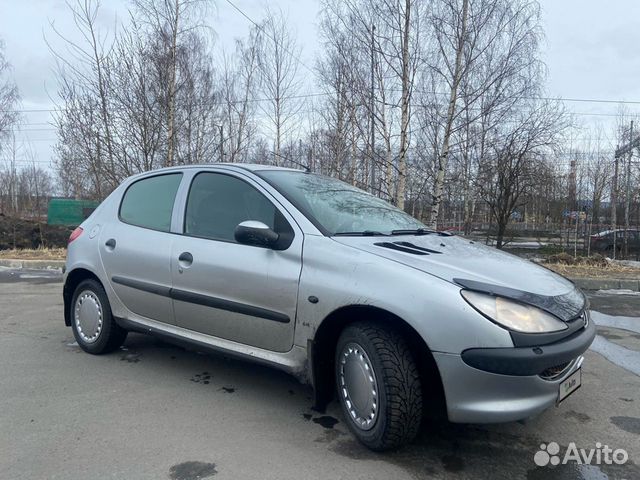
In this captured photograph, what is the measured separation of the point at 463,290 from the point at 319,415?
1.35 meters

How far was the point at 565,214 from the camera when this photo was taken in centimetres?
1906

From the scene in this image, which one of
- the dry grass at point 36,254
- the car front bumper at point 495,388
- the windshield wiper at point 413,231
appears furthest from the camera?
the dry grass at point 36,254

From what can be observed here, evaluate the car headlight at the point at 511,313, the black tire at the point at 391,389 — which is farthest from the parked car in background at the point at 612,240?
the black tire at the point at 391,389

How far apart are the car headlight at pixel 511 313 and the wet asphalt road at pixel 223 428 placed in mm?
762

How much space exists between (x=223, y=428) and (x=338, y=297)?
110 cm

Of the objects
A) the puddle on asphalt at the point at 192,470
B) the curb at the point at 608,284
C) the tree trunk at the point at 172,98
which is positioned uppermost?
the tree trunk at the point at 172,98

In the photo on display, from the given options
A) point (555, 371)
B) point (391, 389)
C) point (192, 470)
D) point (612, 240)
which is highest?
point (612, 240)

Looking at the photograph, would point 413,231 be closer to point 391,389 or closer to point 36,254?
point 391,389

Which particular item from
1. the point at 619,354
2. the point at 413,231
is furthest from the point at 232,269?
the point at 619,354

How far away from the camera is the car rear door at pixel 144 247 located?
12.0ft

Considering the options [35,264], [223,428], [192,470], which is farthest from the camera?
[35,264]

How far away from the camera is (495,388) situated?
2.34m

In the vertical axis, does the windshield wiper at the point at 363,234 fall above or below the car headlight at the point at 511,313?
above

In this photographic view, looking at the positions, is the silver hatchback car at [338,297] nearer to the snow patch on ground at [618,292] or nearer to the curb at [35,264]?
the snow patch on ground at [618,292]
